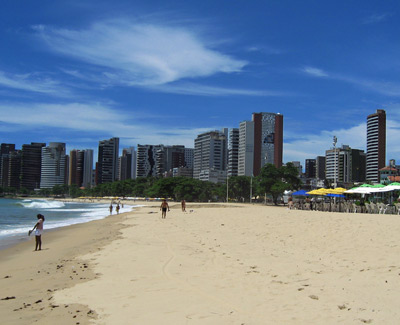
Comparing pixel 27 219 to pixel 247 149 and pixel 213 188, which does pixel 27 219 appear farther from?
pixel 247 149

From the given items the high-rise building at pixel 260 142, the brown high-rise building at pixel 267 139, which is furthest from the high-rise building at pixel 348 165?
the high-rise building at pixel 260 142

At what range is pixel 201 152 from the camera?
192 m

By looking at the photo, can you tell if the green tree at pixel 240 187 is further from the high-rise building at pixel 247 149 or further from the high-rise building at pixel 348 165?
the high-rise building at pixel 348 165

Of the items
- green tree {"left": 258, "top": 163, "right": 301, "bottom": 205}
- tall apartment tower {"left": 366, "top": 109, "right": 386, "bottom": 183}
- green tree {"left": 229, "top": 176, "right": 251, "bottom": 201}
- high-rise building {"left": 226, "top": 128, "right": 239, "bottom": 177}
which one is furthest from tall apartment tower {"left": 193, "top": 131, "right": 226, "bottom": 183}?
green tree {"left": 258, "top": 163, "right": 301, "bottom": 205}

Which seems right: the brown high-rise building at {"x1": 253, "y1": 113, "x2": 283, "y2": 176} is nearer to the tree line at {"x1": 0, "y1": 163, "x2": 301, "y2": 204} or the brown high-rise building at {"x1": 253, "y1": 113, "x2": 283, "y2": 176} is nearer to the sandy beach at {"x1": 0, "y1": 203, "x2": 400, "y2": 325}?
the tree line at {"x1": 0, "y1": 163, "x2": 301, "y2": 204}

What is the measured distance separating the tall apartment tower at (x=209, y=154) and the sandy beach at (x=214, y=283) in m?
166

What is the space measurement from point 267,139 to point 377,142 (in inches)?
1808

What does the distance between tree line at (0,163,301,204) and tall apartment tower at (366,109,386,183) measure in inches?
3086

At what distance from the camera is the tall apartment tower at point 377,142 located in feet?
529

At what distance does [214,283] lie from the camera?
22.7 ft

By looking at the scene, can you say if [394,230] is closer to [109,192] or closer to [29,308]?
[29,308]

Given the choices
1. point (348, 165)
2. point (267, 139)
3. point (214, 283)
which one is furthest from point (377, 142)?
point (214, 283)

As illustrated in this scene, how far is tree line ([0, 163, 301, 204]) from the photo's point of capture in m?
64.1

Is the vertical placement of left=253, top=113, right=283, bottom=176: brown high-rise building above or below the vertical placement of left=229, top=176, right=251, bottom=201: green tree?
above
